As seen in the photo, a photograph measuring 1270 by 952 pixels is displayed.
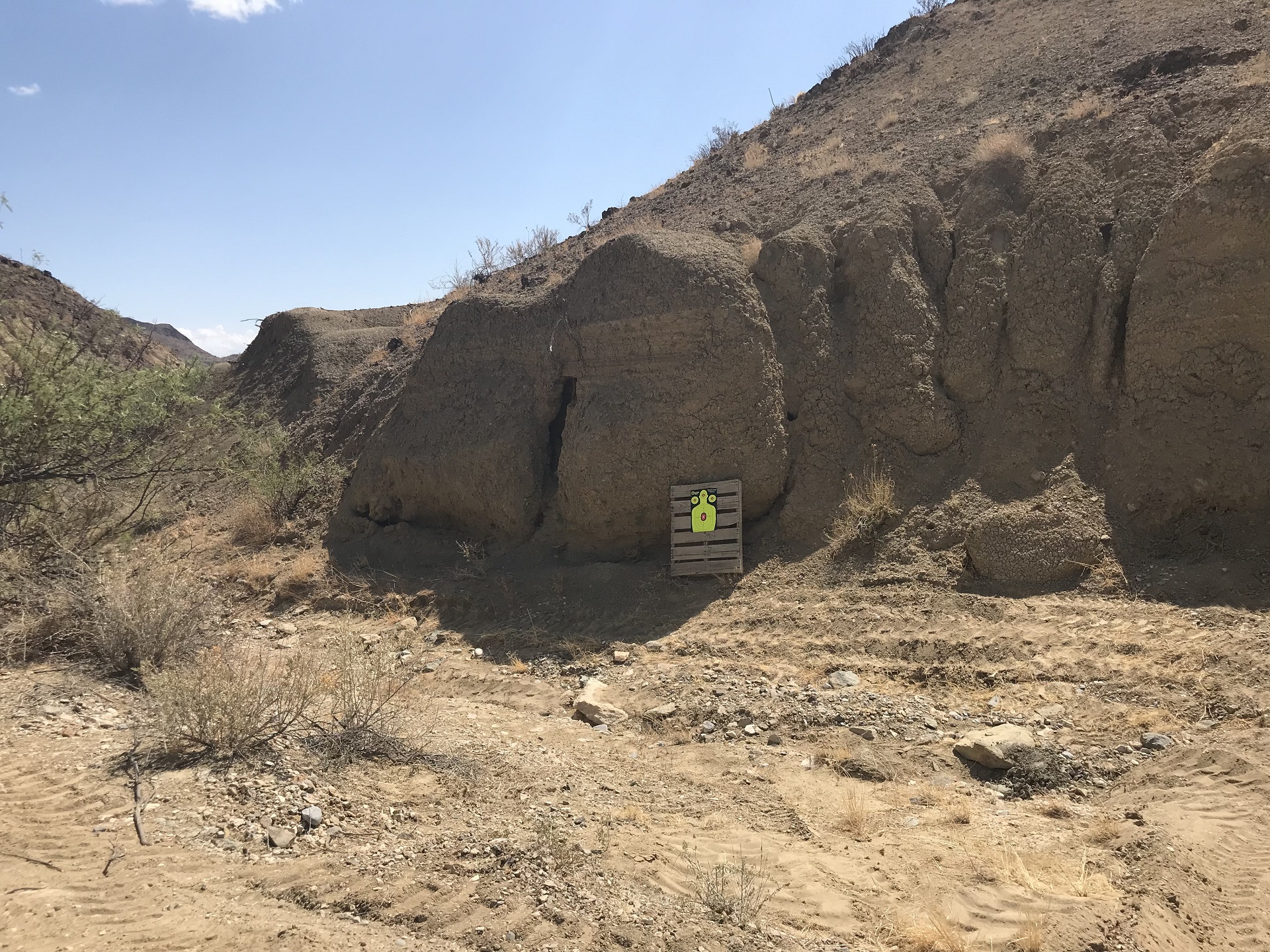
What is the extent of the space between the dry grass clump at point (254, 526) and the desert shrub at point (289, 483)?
0.04 meters

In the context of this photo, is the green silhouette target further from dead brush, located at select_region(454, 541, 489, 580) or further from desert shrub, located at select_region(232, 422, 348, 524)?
desert shrub, located at select_region(232, 422, 348, 524)

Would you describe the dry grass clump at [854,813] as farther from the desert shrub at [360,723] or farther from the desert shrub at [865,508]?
the desert shrub at [865,508]

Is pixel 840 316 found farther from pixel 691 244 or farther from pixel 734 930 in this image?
pixel 734 930

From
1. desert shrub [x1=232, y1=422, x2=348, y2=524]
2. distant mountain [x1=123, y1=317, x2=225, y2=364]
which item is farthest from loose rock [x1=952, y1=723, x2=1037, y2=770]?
distant mountain [x1=123, y1=317, x2=225, y2=364]

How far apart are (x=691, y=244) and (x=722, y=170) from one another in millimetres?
5528

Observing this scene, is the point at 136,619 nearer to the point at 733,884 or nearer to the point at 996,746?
the point at 733,884

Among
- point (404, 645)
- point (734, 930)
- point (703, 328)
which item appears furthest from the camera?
point (703, 328)

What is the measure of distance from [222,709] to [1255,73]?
430 inches

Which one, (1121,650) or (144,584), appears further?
(144,584)

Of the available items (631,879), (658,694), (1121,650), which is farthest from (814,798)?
(1121,650)

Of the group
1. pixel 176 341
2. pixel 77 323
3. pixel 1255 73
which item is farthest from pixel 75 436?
pixel 176 341

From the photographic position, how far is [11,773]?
433 cm

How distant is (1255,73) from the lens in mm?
8508

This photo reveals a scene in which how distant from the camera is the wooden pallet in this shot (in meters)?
8.37
